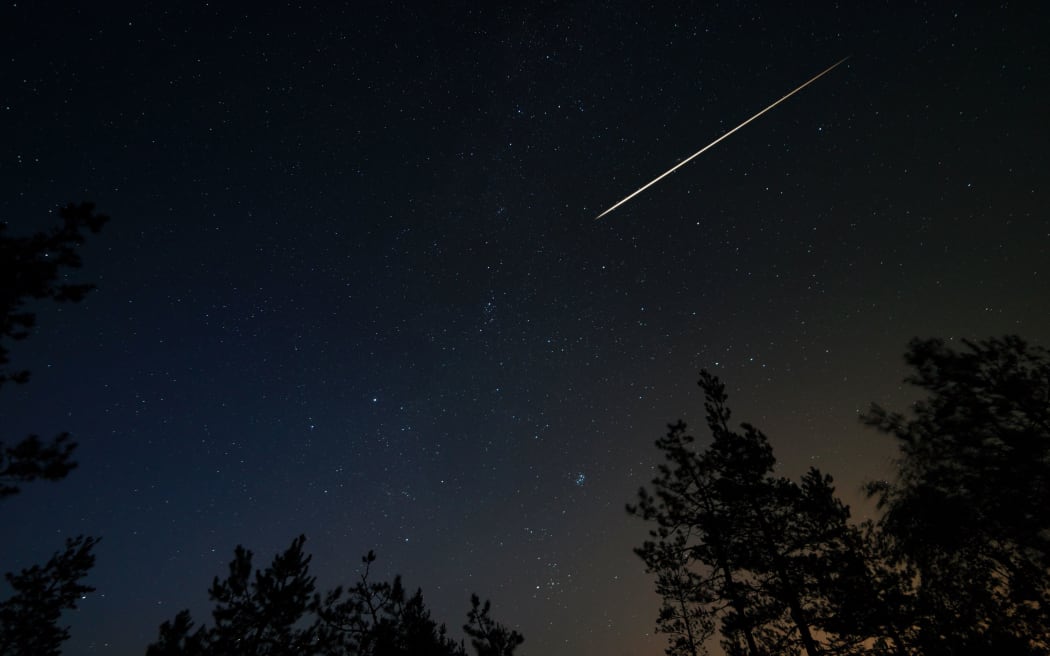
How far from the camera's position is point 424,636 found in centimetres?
1756

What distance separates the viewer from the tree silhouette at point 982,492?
8812mm

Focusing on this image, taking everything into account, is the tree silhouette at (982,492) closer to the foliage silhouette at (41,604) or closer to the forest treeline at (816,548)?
the forest treeline at (816,548)

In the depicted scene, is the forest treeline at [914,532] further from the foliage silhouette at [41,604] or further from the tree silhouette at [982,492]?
the foliage silhouette at [41,604]

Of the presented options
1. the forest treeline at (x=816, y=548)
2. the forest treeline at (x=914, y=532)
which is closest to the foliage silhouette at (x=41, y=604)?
the forest treeline at (x=816, y=548)

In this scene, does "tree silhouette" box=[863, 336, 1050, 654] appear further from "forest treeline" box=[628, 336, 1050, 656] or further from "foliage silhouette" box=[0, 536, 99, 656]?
"foliage silhouette" box=[0, 536, 99, 656]

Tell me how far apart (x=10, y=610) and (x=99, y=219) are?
13.9 metres

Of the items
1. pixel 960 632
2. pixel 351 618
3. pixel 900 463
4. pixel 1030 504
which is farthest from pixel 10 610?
pixel 960 632

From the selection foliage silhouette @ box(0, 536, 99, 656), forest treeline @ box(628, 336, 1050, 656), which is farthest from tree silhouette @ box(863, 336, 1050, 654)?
foliage silhouette @ box(0, 536, 99, 656)

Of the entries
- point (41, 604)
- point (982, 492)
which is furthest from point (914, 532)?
point (41, 604)

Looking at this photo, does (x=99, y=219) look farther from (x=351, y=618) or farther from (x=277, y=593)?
(x=351, y=618)

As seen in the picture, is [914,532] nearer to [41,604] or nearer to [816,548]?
[816,548]

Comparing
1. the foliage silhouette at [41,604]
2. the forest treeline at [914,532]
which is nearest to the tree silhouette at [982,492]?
the forest treeline at [914,532]

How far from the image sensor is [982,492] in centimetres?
926

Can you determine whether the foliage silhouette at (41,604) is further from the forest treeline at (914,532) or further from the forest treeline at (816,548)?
the forest treeline at (914,532)
